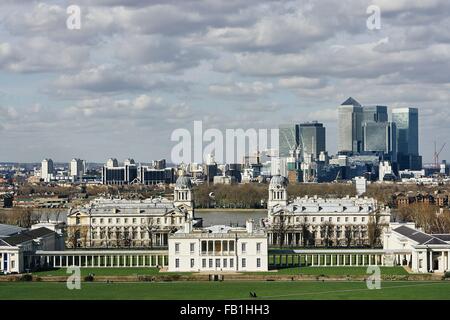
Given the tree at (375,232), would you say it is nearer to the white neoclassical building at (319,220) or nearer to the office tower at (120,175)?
the white neoclassical building at (319,220)

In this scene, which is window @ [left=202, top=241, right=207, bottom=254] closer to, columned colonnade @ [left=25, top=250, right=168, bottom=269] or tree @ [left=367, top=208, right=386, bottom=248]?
columned colonnade @ [left=25, top=250, right=168, bottom=269]

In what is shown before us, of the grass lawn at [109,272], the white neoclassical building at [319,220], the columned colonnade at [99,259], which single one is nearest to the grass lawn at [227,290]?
the grass lawn at [109,272]

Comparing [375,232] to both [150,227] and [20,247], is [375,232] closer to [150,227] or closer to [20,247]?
[150,227]

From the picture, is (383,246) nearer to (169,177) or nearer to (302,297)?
(302,297)

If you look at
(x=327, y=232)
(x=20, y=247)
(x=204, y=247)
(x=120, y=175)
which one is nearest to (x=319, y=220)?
(x=327, y=232)

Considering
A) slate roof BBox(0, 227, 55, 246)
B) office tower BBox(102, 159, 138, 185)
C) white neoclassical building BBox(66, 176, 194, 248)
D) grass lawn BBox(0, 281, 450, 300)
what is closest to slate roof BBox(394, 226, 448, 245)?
grass lawn BBox(0, 281, 450, 300)
